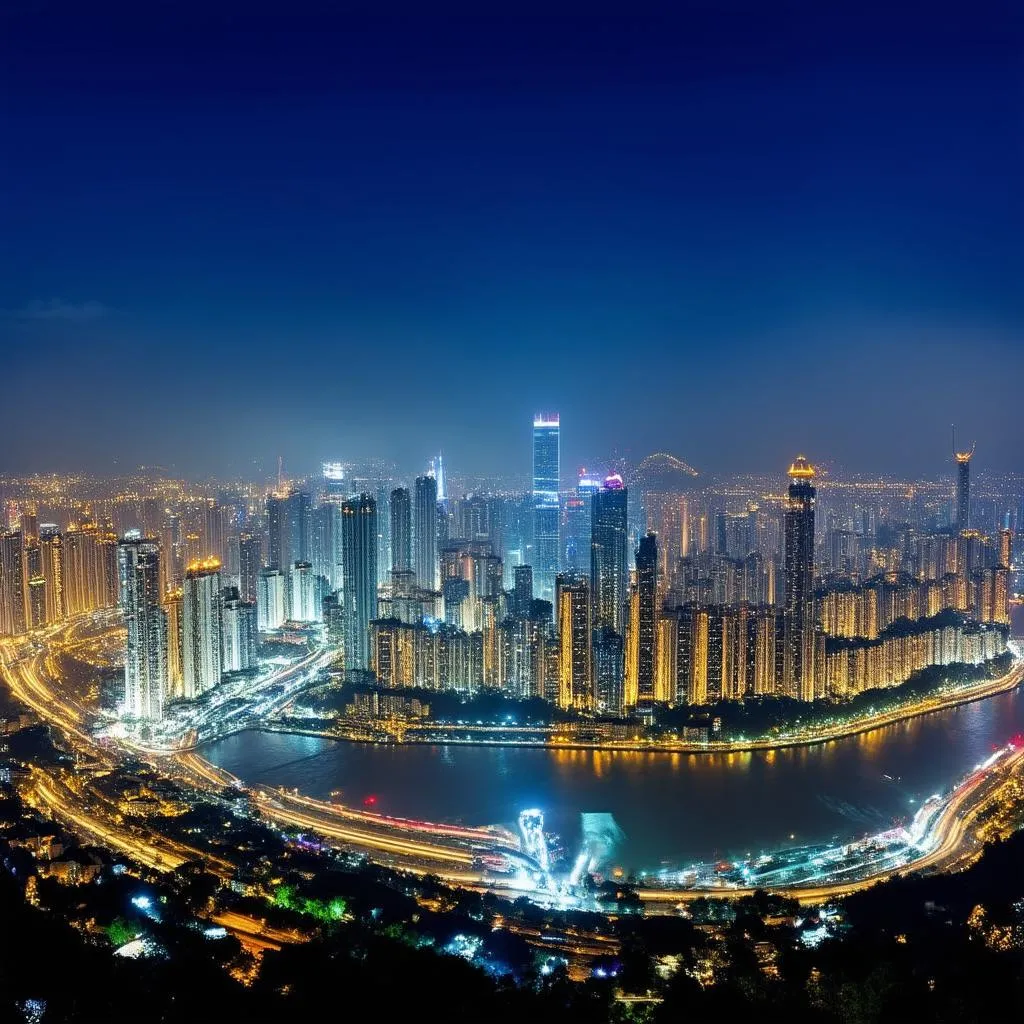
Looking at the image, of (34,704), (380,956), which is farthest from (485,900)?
(34,704)

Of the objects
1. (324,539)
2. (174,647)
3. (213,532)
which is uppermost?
(213,532)

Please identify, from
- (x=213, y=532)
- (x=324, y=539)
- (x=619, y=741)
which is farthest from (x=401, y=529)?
(x=619, y=741)

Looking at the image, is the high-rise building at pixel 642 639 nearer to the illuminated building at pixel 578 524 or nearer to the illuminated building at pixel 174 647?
the illuminated building at pixel 174 647

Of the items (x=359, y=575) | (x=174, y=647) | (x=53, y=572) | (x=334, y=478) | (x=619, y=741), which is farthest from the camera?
(x=334, y=478)

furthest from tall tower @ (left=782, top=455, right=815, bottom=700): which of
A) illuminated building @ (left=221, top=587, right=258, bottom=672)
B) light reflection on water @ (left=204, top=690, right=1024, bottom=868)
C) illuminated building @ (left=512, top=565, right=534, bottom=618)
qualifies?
illuminated building @ (left=221, top=587, right=258, bottom=672)

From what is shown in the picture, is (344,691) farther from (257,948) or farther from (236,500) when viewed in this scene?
(236,500)

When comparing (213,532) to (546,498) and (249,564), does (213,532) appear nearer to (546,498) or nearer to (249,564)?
(249,564)

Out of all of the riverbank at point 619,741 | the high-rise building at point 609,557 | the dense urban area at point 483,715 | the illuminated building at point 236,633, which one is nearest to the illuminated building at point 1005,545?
the dense urban area at point 483,715

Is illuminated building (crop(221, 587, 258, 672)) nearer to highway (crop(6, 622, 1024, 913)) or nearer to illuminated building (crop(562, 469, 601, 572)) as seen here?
highway (crop(6, 622, 1024, 913))
